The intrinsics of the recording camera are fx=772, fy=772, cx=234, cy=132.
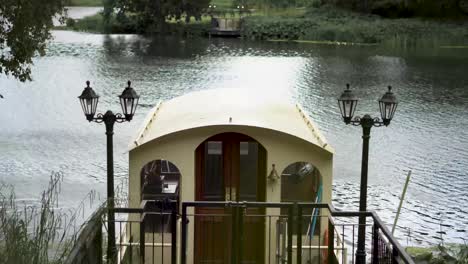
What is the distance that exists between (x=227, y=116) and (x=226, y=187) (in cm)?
84

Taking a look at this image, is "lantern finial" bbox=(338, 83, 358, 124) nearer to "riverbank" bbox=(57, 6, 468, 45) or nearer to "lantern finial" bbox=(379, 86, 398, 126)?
"lantern finial" bbox=(379, 86, 398, 126)

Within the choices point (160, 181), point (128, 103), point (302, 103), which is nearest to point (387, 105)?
point (160, 181)

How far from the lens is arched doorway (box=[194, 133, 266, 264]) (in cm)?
862

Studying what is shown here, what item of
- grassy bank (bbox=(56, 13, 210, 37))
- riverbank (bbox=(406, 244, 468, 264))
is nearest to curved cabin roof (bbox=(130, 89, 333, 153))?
riverbank (bbox=(406, 244, 468, 264))

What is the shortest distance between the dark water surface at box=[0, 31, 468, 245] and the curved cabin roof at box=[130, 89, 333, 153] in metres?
4.56

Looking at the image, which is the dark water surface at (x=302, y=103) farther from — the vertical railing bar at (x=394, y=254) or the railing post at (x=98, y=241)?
the railing post at (x=98, y=241)

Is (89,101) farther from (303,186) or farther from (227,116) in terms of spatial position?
(303,186)

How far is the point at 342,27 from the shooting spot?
5197 cm

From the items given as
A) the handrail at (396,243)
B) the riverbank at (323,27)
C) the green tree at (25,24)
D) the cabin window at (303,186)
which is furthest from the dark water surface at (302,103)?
the handrail at (396,243)

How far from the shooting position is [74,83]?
30.5 metres

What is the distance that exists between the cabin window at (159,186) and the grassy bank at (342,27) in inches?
1663

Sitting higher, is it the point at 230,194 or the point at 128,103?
the point at 128,103

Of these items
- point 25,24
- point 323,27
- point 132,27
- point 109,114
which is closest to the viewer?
point 109,114

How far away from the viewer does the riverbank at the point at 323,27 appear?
50406 millimetres
